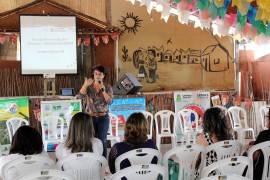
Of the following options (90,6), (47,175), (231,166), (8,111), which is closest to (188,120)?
(8,111)

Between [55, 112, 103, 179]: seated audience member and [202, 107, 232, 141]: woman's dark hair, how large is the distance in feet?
3.85

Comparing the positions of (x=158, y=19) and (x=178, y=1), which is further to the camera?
(x=158, y=19)

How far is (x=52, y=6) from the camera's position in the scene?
31.8ft

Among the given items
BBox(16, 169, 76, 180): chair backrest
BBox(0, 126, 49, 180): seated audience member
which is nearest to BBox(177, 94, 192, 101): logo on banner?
BBox(0, 126, 49, 180): seated audience member

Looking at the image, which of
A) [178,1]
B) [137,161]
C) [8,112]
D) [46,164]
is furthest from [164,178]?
[8,112]

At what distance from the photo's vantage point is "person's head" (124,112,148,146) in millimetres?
3859

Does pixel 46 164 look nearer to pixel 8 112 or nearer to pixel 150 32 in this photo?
pixel 8 112

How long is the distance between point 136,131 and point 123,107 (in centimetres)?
410

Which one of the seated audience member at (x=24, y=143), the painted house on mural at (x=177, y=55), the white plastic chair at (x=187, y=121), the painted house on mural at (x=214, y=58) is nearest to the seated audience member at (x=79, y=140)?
the seated audience member at (x=24, y=143)

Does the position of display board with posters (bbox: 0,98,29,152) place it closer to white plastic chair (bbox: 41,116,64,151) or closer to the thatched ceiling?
white plastic chair (bbox: 41,116,64,151)

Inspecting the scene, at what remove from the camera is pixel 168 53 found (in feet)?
33.9

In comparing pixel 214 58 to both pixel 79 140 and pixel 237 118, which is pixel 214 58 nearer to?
pixel 237 118

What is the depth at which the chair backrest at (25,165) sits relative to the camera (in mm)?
3316

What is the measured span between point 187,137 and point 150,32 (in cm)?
388
